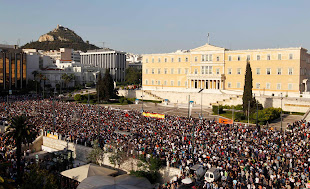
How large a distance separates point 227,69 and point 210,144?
1699 inches

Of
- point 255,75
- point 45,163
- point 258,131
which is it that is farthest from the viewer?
point 255,75

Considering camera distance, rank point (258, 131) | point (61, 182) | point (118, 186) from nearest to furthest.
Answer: point (118, 186)
point (61, 182)
point (258, 131)

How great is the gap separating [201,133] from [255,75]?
38437mm

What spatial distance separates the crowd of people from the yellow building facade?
28.9m

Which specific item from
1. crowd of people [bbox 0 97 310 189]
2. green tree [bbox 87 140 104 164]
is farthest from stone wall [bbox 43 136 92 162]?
green tree [bbox 87 140 104 164]

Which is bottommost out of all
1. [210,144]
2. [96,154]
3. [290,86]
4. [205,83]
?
[96,154]

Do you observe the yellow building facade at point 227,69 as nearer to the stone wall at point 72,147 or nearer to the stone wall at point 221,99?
the stone wall at point 221,99

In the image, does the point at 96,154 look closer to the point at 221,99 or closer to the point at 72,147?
the point at 72,147

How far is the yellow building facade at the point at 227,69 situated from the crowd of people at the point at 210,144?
28916 mm

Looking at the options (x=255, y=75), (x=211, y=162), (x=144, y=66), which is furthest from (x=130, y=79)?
(x=211, y=162)

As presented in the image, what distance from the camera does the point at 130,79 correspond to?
118 m

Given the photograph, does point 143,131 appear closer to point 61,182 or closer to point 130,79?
point 61,182

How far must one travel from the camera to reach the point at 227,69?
63.9 metres

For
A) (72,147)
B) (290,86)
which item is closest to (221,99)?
(290,86)
